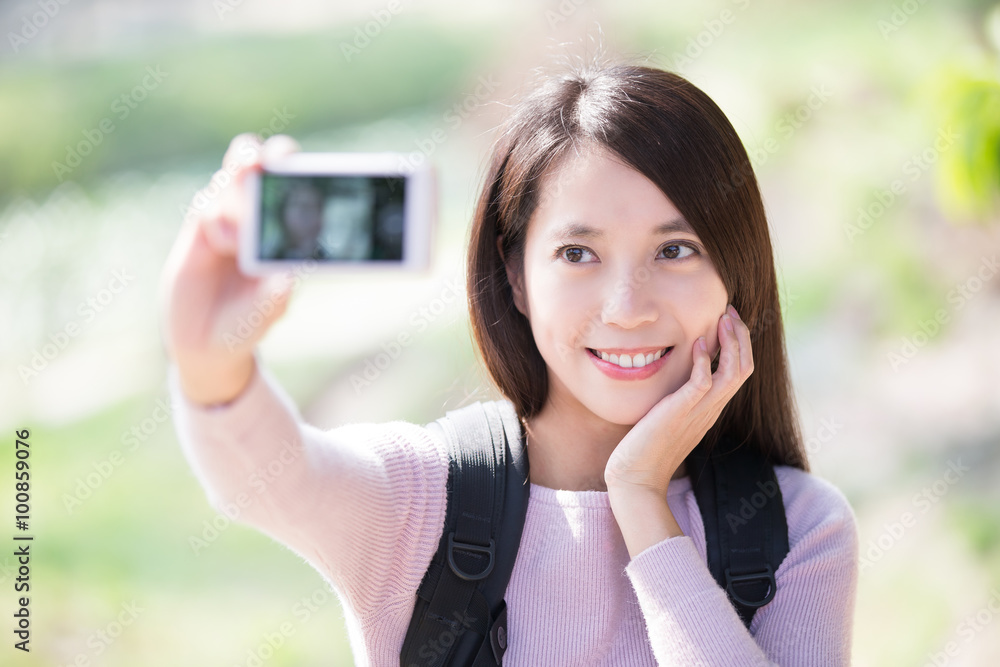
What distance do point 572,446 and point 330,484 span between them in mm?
543

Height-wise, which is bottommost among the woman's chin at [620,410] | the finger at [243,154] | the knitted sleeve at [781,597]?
the knitted sleeve at [781,597]

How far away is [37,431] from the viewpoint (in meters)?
4.36

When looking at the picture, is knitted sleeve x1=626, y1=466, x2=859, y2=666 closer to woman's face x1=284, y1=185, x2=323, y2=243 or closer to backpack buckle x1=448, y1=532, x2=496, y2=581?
backpack buckle x1=448, y1=532, x2=496, y2=581

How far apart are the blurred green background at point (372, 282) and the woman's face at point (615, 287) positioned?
2.24m

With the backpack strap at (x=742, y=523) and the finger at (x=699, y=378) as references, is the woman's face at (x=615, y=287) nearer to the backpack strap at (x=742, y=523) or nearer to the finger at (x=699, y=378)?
the finger at (x=699, y=378)

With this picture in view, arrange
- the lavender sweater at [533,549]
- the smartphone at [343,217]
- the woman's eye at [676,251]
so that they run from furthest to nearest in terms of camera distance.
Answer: the woman's eye at [676,251], the lavender sweater at [533,549], the smartphone at [343,217]

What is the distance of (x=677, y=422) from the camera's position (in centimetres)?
142

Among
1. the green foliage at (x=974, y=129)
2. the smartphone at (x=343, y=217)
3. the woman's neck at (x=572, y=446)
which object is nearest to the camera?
the smartphone at (x=343, y=217)

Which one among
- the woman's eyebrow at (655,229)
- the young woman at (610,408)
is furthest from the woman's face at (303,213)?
the woman's eyebrow at (655,229)

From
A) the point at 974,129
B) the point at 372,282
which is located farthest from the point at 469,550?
the point at 372,282

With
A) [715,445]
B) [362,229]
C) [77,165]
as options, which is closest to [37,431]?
[77,165]

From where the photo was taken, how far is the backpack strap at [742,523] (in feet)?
4.63

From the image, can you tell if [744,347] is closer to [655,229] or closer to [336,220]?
[655,229]

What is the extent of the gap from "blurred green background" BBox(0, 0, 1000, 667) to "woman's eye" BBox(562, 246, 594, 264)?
2258 millimetres
